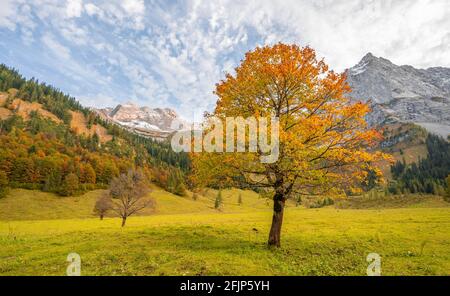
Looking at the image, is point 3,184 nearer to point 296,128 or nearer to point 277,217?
point 277,217

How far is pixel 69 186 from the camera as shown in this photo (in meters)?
125

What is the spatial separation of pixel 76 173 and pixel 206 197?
86.7 metres

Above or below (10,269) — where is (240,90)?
above

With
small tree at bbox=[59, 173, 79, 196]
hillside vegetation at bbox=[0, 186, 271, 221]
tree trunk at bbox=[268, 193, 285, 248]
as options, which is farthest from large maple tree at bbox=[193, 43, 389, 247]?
small tree at bbox=[59, 173, 79, 196]

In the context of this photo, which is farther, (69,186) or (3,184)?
(69,186)

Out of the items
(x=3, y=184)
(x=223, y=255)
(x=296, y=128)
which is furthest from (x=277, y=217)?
(x=3, y=184)

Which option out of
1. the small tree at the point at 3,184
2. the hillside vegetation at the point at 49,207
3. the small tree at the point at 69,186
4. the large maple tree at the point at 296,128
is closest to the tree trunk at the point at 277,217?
the large maple tree at the point at 296,128

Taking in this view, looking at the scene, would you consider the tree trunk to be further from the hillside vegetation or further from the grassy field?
the hillside vegetation

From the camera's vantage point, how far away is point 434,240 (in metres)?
25.7

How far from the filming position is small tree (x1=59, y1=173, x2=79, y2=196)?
124 metres

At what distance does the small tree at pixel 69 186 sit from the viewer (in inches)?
4892

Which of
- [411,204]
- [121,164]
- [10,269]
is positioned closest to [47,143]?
[121,164]

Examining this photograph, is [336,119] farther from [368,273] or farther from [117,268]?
[117,268]

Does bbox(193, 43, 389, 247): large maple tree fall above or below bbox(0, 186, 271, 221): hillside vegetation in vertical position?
above
